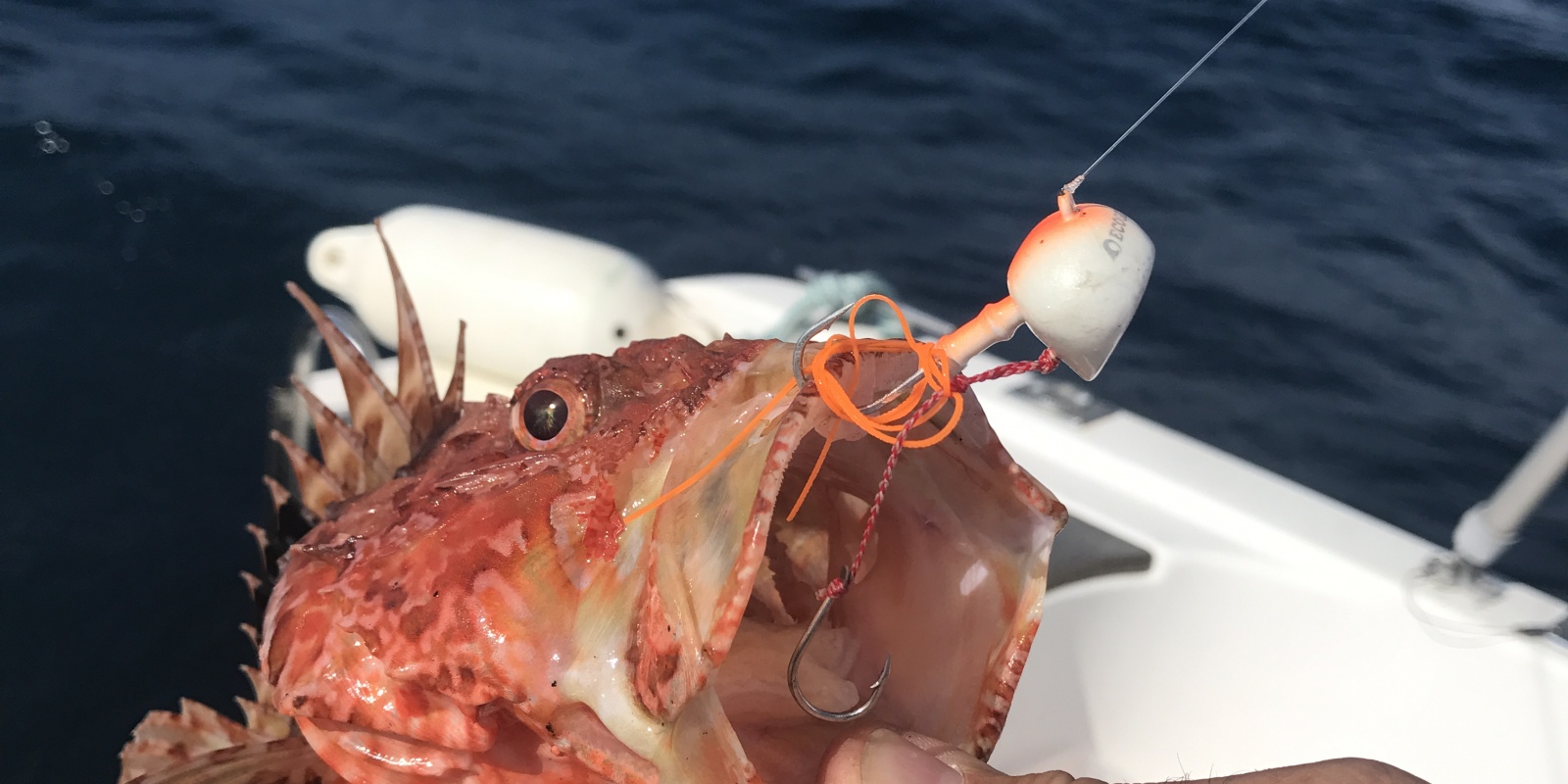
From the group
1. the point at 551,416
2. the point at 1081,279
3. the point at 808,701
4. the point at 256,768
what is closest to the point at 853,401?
the point at 1081,279

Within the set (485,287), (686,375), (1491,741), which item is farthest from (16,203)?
(1491,741)

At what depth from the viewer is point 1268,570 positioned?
9.76ft

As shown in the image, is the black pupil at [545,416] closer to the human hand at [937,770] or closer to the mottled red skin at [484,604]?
the mottled red skin at [484,604]

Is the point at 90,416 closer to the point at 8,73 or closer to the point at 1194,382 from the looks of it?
the point at 8,73

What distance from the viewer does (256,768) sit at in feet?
5.78

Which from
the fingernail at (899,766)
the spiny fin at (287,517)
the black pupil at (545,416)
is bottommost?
the spiny fin at (287,517)

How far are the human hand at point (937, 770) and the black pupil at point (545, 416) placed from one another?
26.0 inches

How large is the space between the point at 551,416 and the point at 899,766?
760mm

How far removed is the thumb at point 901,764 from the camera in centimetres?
133

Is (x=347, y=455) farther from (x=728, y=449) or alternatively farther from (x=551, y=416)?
(x=728, y=449)

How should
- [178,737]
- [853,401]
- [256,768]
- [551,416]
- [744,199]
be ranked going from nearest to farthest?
[853,401]
[551,416]
[256,768]
[178,737]
[744,199]

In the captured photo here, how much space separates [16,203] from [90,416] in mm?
2142

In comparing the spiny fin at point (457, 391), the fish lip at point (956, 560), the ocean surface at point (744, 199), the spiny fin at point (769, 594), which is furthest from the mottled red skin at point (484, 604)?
the ocean surface at point (744, 199)

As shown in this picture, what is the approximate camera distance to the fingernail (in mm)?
1326
